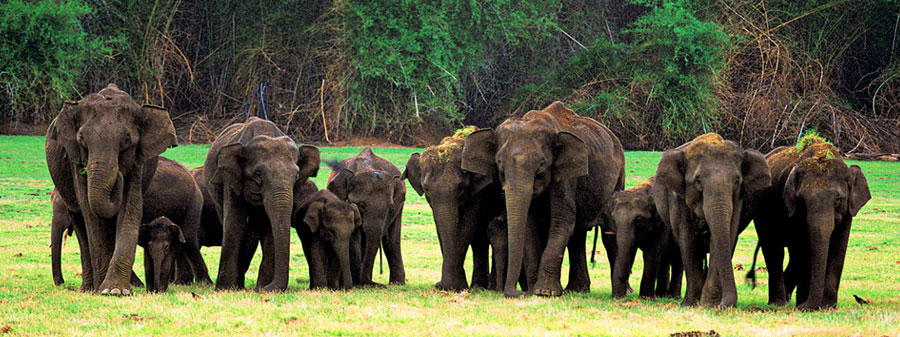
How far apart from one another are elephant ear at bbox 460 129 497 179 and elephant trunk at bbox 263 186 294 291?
1.78 meters

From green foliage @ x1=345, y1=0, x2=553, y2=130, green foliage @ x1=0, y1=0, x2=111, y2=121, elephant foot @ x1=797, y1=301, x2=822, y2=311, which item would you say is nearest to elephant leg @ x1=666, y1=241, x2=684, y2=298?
elephant foot @ x1=797, y1=301, x2=822, y2=311

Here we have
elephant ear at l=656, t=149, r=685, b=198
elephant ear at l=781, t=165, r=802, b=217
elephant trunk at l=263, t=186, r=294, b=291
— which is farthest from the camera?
elephant trunk at l=263, t=186, r=294, b=291

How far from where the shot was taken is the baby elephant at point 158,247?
10938mm

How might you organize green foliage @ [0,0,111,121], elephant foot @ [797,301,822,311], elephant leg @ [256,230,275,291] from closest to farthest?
elephant foot @ [797,301,822,311] < elephant leg @ [256,230,275,291] < green foliage @ [0,0,111,121]

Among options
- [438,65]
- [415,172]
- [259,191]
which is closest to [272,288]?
[259,191]

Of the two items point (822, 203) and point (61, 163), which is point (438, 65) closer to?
point (61, 163)

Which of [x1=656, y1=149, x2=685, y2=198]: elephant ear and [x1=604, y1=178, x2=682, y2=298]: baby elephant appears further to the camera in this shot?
[x1=604, y1=178, x2=682, y2=298]: baby elephant

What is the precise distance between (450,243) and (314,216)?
1418mm

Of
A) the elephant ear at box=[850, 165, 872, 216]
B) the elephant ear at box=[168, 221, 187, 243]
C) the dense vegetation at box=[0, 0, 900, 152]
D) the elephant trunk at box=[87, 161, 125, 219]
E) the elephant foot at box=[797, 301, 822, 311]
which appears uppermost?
the dense vegetation at box=[0, 0, 900, 152]

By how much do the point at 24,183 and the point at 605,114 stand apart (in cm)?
1609

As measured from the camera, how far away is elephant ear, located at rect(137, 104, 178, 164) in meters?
10.7

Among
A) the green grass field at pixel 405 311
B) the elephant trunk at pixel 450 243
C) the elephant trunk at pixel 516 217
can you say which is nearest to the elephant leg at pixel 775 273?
the green grass field at pixel 405 311

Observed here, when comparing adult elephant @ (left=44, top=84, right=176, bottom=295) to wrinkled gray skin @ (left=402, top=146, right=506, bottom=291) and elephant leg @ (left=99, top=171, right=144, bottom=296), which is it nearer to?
elephant leg @ (left=99, top=171, right=144, bottom=296)

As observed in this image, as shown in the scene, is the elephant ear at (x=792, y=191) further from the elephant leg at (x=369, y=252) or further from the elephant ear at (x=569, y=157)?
the elephant leg at (x=369, y=252)
